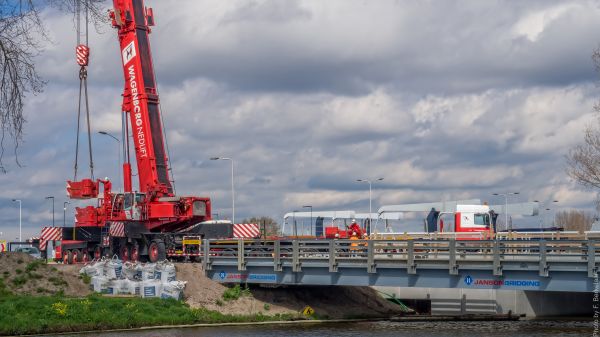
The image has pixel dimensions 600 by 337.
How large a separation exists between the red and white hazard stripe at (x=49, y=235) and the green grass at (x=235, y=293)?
1669 centimetres

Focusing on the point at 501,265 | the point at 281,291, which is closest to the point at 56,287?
the point at 281,291

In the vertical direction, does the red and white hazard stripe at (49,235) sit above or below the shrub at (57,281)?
above

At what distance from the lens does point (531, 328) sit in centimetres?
3928

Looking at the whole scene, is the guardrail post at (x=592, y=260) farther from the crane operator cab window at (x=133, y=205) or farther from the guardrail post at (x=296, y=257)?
the crane operator cab window at (x=133, y=205)

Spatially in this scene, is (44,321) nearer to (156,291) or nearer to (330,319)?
(156,291)

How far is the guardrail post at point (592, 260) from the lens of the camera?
32688mm

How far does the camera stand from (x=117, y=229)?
51094 millimetres

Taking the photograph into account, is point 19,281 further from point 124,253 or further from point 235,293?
point 124,253

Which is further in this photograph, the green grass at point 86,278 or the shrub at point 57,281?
the green grass at point 86,278

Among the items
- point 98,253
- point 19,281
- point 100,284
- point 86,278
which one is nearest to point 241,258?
point 100,284

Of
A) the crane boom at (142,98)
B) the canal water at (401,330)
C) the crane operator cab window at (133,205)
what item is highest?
the crane boom at (142,98)

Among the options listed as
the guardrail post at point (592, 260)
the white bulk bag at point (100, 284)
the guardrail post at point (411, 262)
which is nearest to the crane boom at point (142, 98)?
the white bulk bag at point (100, 284)

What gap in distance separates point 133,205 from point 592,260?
86.9 feet

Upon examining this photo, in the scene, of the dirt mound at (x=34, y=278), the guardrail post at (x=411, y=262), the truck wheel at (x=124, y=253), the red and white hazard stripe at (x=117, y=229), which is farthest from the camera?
the truck wheel at (x=124, y=253)
